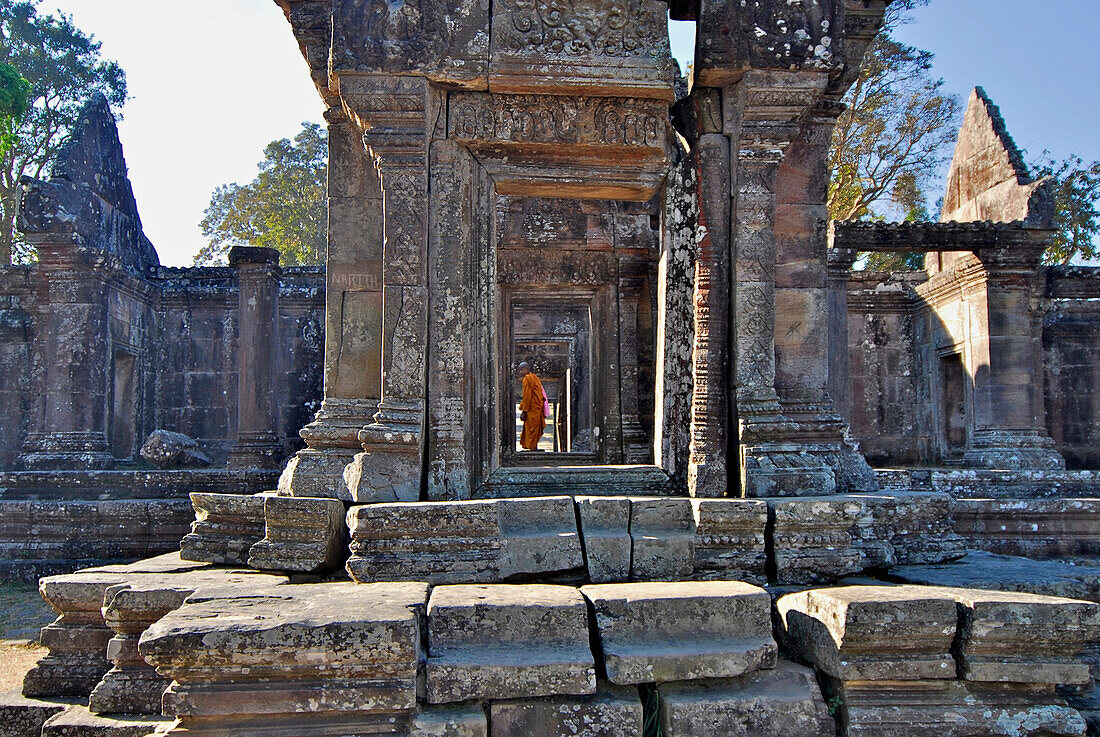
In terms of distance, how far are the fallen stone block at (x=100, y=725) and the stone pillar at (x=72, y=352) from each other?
873 centimetres

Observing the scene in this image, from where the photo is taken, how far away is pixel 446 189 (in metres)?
4.18

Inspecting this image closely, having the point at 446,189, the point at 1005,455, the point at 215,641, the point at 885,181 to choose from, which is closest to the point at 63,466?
the point at 446,189

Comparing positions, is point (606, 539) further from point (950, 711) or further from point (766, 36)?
point (766, 36)

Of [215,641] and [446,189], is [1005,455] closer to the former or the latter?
[446,189]

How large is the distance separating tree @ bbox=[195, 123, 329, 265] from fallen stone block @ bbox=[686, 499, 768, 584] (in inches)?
870

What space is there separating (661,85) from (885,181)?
54.6 feet

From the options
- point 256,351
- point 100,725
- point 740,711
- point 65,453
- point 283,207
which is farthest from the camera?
point 283,207

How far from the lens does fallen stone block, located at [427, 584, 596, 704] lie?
2.68 m

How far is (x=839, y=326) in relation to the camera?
37.2 feet

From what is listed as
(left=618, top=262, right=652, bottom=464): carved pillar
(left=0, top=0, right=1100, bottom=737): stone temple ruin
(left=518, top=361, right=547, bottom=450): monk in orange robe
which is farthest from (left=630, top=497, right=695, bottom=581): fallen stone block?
(left=518, top=361, right=547, bottom=450): monk in orange robe

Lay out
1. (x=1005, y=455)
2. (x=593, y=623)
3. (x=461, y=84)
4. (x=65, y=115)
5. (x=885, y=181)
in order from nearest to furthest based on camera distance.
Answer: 1. (x=593, y=623)
2. (x=461, y=84)
3. (x=1005, y=455)
4. (x=885, y=181)
5. (x=65, y=115)

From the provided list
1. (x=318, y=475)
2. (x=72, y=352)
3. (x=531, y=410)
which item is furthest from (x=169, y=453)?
(x=318, y=475)

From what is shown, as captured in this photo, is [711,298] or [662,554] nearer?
[662,554]

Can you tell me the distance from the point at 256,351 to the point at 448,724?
964 cm
